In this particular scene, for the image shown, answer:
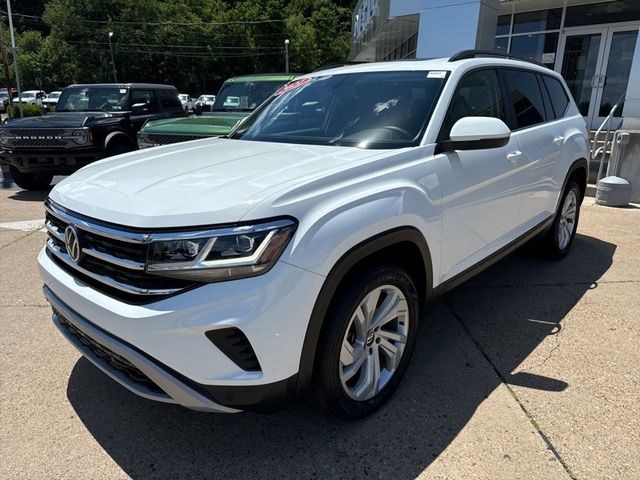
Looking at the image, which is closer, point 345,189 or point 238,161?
point 345,189

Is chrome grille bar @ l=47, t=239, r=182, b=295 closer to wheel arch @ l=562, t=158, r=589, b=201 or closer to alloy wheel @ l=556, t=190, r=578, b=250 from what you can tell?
wheel arch @ l=562, t=158, r=589, b=201

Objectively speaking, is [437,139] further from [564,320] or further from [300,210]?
[564,320]

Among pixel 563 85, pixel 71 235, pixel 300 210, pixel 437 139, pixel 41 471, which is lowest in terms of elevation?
pixel 41 471

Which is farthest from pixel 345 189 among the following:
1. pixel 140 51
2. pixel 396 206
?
pixel 140 51

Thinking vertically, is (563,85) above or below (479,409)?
above

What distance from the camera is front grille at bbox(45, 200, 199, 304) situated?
203 centimetres

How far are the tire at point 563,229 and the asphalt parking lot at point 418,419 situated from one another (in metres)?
1.03

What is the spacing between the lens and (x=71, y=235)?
2369 mm

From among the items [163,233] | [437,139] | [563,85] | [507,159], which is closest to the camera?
[163,233]

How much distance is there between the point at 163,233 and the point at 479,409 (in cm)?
188

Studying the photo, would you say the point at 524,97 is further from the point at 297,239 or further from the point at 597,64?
the point at 597,64

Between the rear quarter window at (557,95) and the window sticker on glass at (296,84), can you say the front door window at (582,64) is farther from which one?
the window sticker on glass at (296,84)

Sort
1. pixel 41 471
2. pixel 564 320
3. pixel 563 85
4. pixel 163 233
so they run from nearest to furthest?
pixel 163 233 < pixel 41 471 < pixel 564 320 < pixel 563 85

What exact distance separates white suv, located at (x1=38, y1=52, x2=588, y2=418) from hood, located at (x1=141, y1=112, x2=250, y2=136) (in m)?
3.58
